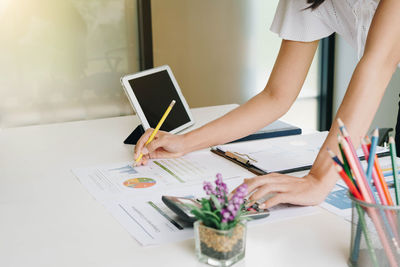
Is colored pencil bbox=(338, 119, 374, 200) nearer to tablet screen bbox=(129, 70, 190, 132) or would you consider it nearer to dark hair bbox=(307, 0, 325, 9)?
dark hair bbox=(307, 0, 325, 9)

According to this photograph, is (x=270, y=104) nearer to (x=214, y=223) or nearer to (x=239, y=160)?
(x=239, y=160)

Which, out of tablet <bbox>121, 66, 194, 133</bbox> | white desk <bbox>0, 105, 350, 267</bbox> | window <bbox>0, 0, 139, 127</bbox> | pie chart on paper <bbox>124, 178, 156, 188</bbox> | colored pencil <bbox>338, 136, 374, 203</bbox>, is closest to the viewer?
colored pencil <bbox>338, 136, 374, 203</bbox>

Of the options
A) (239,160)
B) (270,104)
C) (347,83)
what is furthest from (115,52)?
(239,160)

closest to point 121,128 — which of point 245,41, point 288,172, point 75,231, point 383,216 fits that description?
point 288,172

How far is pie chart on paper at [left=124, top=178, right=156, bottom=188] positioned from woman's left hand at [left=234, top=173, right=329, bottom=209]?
0.89 feet

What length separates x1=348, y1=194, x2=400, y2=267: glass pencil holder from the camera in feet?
2.39

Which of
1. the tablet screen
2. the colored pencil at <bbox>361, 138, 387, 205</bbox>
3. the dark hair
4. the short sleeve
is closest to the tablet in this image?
the tablet screen

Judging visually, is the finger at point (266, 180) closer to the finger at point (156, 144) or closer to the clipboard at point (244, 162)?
the clipboard at point (244, 162)

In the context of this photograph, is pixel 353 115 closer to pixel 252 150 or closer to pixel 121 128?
pixel 252 150

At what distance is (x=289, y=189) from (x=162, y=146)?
489 millimetres

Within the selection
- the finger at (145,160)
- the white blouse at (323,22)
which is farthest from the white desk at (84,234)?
the white blouse at (323,22)

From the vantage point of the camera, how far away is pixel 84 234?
97 centimetres

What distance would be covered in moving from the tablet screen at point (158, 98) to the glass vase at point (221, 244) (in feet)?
2.56

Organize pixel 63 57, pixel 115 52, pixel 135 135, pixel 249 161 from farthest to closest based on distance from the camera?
pixel 115 52, pixel 63 57, pixel 135 135, pixel 249 161
